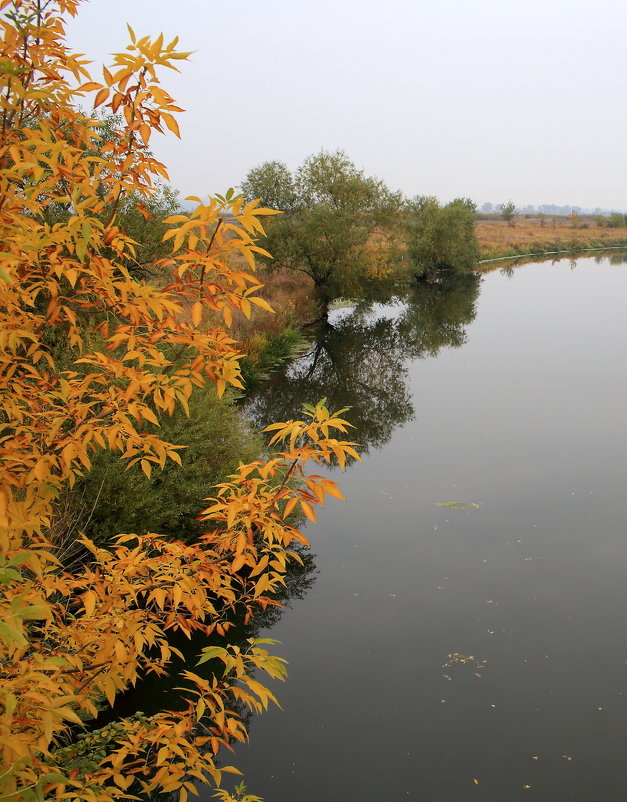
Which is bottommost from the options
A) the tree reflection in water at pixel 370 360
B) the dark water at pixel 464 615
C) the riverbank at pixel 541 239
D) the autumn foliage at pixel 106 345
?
the dark water at pixel 464 615

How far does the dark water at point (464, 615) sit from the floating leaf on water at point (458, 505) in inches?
2.7

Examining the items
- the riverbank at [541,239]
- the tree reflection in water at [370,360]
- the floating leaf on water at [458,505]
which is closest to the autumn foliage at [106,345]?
the tree reflection in water at [370,360]

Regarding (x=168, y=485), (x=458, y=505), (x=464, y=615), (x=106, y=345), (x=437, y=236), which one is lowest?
(x=464, y=615)

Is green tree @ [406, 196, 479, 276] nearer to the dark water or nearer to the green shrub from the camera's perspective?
the dark water

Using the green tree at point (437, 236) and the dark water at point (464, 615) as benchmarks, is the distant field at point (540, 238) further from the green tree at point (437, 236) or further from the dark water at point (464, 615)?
the dark water at point (464, 615)

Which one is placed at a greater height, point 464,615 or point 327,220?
point 327,220

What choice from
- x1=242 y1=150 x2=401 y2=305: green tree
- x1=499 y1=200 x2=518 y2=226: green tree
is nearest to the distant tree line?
x1=242 y1=150 x2=401 y2=305: green tree

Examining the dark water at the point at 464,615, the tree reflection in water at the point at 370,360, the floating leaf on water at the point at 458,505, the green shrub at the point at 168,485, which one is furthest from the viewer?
the tree reflection in water at the point at 370,360

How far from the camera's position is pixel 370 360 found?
20812 millimetres

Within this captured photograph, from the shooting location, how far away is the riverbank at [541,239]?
6575cm

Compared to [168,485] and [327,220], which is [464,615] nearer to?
[168,485]

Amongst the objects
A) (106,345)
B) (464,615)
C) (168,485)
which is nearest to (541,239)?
(464,615)

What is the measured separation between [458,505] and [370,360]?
37.1 feet

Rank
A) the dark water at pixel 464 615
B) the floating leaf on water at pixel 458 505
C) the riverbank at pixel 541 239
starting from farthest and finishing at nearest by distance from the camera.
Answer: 1. the riverbank at pixel 541 239
2. the floating leaf on water at pixel 458 505
3. the dark water at pixel 464 615
